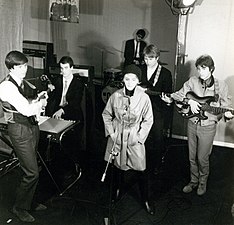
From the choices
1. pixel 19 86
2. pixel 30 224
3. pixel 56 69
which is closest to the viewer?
pixel 19 86

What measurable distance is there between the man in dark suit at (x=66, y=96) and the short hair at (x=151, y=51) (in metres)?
0.48

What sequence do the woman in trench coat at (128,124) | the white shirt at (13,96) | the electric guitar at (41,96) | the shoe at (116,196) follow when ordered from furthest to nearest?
1. the shoe at (116,196)
2. the woman in trench coat at (128,124)
3. the electric guitar at (41,96)
4. the white shirt at (13,96)

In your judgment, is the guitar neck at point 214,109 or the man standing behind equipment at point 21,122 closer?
the man standing behind equipment at point 21,122

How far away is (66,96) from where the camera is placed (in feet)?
8.00

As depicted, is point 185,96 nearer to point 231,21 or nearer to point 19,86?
point 231,21

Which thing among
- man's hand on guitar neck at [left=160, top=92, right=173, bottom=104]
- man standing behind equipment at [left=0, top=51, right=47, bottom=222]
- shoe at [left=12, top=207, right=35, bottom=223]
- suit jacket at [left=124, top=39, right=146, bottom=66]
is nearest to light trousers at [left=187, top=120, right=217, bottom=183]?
man's hand on guitar neck at [left=160, top=92, right=173, bottom=104]

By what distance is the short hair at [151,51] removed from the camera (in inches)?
87.7

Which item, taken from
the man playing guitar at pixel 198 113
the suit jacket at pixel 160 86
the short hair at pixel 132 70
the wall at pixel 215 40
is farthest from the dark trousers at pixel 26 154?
the wall at pixel 215 40

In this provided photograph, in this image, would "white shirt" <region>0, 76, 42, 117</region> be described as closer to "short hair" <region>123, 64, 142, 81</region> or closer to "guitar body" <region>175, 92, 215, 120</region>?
"short hair" <region>123, 64, 142, 81</region>

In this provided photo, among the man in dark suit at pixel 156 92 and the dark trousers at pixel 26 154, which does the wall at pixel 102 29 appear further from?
the dark trousers at pixel 26 154

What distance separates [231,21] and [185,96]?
1.77 feet

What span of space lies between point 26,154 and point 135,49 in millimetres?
923

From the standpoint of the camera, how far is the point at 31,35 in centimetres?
232

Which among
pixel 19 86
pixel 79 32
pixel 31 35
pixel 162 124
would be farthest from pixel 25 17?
pixel 162 124
